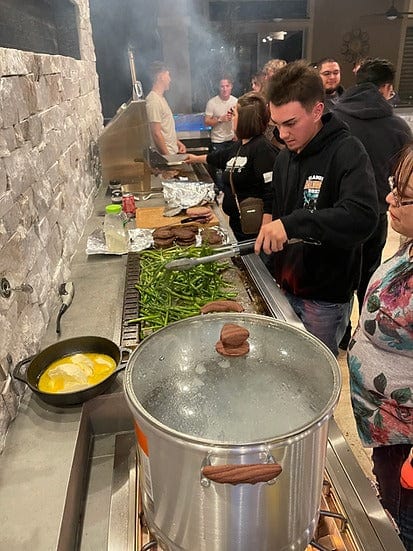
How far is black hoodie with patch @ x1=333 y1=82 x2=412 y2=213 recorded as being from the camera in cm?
309

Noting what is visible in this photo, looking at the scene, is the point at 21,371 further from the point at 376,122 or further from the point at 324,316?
the point at 376,122

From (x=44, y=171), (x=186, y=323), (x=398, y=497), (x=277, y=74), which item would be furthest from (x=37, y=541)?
(x=277, y=74)

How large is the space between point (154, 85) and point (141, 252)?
3.52m

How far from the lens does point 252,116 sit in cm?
317

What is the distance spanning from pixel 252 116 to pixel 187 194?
0.74 meters

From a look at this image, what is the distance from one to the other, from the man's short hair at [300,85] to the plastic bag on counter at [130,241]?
1143mm

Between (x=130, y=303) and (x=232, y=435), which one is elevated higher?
(x=232, y=435)

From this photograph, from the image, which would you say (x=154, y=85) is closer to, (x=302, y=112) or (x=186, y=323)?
(x=302, y=112)

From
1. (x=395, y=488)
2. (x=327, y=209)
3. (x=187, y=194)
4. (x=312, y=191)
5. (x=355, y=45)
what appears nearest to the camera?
(x=395, y=488)

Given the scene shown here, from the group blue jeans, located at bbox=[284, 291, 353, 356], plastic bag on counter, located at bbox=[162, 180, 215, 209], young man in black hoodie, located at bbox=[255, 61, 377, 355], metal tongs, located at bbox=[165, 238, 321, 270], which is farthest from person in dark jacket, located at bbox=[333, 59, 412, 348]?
metal tongs, located at bbox=[165, 238, 321, 270]

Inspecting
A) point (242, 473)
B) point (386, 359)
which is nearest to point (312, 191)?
point (386, 359)

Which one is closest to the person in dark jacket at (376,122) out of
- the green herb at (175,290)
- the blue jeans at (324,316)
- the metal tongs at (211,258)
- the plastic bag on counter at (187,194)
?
the blue jeans at (324,316)

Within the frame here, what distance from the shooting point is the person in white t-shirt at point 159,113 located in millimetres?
5176

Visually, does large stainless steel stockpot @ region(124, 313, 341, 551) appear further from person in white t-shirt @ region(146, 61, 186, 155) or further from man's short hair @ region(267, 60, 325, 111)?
person in white t-shirt @ region(146, 61, 186, 155)
